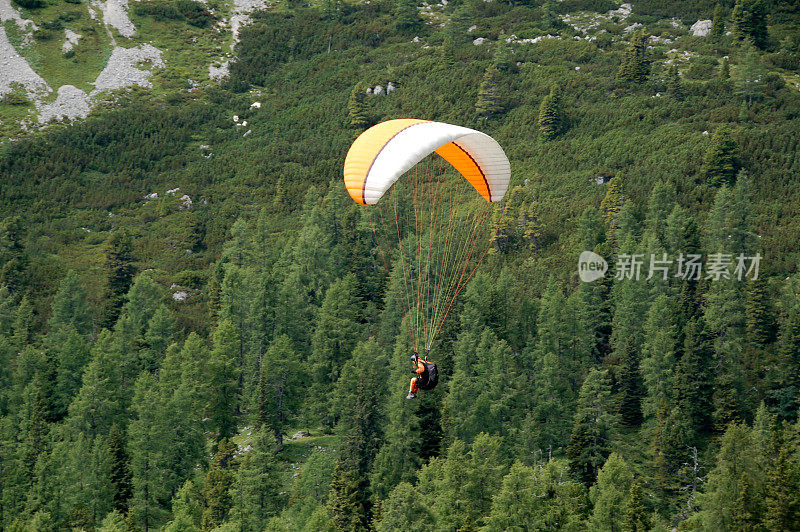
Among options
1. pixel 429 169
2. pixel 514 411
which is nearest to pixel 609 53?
pixel 429 169

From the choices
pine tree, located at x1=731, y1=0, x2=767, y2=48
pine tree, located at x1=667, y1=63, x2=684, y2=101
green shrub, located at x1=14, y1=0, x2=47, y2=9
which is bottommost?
A: pine tree, located at x1=667, y1=63, x2=684, y2=101

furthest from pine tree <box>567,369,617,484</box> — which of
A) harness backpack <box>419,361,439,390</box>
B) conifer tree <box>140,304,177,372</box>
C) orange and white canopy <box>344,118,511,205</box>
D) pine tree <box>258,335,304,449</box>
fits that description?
conifer tree <box>140,304,177,372</box>

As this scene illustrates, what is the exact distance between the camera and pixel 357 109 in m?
89.8

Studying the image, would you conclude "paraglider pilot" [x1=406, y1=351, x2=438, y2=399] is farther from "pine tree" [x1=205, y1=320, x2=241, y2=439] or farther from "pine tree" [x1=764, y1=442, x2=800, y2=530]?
"pine tree" [x1=205, y1=320, x2=241, y2=439]

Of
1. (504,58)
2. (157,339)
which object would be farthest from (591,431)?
(504,58)

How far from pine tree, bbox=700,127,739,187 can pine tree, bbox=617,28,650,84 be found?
21102 mm

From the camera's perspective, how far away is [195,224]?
77.8m

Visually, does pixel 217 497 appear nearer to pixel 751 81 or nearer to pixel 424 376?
pixel 424 376

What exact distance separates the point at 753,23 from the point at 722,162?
34184 mm

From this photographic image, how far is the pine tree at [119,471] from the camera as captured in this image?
152 feet

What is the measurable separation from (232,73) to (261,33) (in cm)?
1117

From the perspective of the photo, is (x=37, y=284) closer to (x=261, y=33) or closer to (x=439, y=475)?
(x=439, y=475)

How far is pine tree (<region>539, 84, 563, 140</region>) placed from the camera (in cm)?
7900

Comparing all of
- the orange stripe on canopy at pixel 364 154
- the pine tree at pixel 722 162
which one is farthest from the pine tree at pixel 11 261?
the pine tree at pixel 722 162
